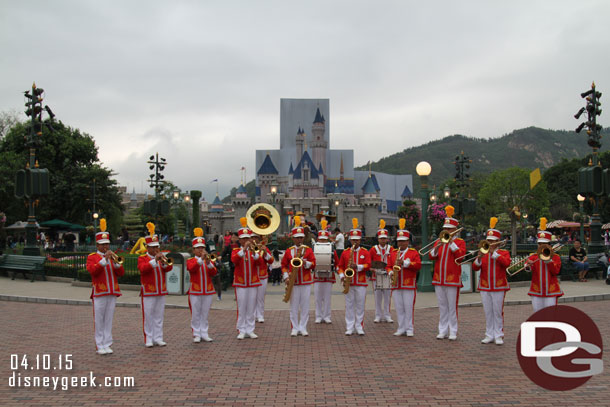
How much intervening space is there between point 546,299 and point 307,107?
98.5 meters

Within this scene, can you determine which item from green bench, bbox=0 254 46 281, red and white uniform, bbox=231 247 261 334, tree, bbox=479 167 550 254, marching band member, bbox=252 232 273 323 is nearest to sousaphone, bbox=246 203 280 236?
marching band member, bbox=252 232 273 323

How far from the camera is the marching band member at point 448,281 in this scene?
10.4 metres

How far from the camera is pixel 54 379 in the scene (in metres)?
7.61

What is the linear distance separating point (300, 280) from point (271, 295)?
6233mm

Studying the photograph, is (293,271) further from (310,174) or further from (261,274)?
(310,174)

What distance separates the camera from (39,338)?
10.4 m

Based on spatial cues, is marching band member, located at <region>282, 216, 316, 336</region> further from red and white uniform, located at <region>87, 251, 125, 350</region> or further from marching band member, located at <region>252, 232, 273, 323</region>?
red and white uniform, located at <region>87, 251, 125, 350</region>

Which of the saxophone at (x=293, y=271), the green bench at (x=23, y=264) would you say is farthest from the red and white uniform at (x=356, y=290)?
the green bench at (x=23, y=264)

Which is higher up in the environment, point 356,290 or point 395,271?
point 395,271

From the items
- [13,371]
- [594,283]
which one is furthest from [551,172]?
[13,371]

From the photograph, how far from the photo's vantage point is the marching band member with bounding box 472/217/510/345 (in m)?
9.98

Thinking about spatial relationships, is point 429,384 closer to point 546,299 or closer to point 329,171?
point 546,299

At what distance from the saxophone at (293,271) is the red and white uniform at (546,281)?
438 centimetres

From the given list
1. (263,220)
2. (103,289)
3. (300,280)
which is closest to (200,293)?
(103,289)
